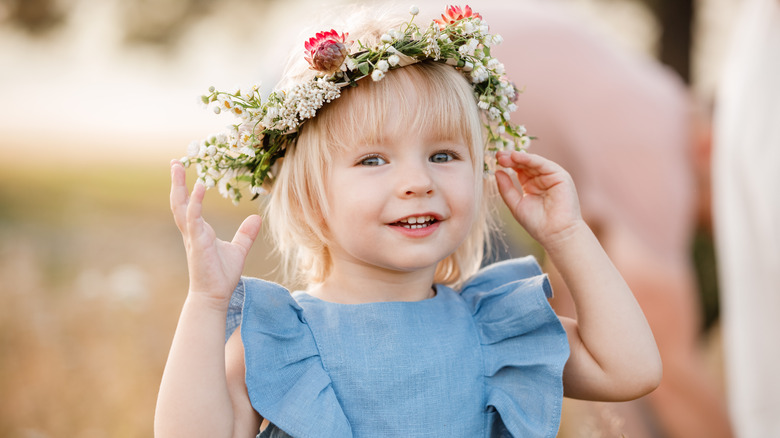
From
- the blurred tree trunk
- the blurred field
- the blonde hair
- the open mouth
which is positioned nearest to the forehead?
the blonde hair

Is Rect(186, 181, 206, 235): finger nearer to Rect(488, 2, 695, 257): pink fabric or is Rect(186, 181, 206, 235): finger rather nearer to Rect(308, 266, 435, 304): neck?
Rect(308, 266, 435, 304): neck

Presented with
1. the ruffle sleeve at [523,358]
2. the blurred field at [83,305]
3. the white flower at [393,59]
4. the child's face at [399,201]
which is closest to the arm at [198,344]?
the child's face at [399,201]

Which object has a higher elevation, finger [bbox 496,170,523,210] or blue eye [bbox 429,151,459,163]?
blue eye [bbox 429,151,459,163]

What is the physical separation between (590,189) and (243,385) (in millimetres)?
2430

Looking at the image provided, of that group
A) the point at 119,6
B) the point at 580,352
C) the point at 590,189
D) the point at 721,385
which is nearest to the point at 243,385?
the point at 580,352

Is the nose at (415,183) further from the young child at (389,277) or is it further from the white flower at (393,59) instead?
the white flower at (393,59)

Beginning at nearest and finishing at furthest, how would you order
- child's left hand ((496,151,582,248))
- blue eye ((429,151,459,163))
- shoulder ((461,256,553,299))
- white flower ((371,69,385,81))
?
white flower ((371,69,385,81)), blue eye ((429,151,459,163)), child's left hand ((496,151,582,248)), shoulder ((461,256,553,299))

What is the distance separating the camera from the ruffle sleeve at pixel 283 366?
1688 mm

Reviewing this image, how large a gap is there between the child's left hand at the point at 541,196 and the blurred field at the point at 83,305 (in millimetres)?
2377

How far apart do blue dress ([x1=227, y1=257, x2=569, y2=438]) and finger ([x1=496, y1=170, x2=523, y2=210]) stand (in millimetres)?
259

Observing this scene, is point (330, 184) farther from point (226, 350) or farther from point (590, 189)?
point (590, 189)

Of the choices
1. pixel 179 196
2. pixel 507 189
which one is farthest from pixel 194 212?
Answer: pixel 507 189

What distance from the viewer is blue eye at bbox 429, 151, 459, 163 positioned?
1.92m

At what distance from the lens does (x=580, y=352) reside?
2010mm
